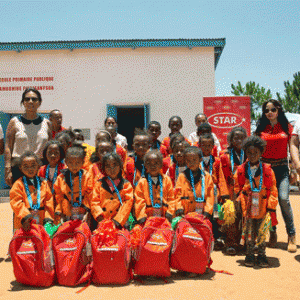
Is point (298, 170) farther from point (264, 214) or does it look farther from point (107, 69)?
point (107, 69)

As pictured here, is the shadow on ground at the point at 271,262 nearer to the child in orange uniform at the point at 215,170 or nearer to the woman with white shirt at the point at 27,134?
the child in orange uniform at the point at 215,170

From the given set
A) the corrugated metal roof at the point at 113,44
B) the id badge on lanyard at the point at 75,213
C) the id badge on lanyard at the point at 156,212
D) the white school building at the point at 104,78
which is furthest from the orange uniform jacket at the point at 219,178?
the corrugated metal roof at the point at 113,44

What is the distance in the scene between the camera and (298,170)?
4410 mm

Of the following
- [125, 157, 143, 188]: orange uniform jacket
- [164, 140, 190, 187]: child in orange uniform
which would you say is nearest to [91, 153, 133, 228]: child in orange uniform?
[125, 157, 143, 188]: orange uniform jacket

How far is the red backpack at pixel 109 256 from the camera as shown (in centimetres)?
331

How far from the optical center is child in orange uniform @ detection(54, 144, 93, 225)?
379 cm

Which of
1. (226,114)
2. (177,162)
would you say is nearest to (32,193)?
(177,162)

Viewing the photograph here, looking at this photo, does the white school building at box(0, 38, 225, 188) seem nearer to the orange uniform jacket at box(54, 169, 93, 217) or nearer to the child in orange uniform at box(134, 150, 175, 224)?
the child in orange uniform at box(134, 150, 175, 224)

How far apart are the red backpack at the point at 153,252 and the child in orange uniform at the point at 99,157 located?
1.06m

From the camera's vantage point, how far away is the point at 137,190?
3.85 m

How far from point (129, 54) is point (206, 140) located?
6.74 m

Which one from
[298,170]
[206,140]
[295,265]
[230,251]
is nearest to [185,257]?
[230,251]

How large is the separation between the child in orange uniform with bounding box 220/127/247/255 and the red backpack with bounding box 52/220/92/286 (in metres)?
1.91

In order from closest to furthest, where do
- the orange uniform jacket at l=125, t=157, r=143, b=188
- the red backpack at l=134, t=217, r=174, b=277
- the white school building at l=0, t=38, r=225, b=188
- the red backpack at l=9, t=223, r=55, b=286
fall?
1. the red backpack at l=9, t=223, r=55, b=286
2. the red backpack at l=134, t=217, r=174, b=277
3. the orange uniform jacket at l=125, t=157, r=143, b=188
4. the white school building at l=0, t=38, r=225, b=188
